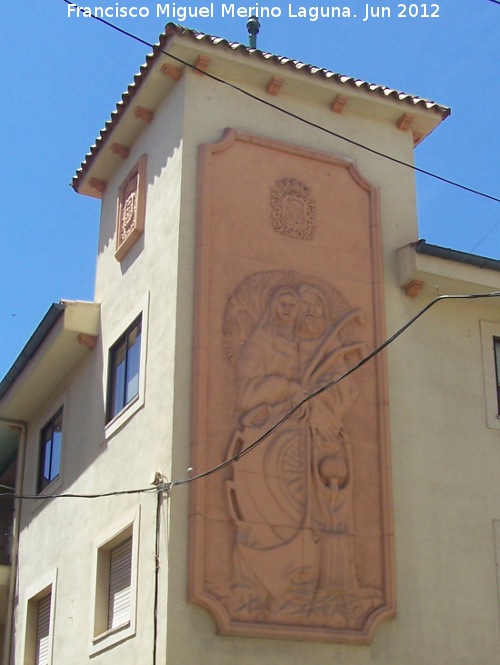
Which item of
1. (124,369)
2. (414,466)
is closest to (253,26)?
(124,369)

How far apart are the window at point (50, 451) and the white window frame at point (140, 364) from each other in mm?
2684

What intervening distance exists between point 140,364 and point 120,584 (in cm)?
312

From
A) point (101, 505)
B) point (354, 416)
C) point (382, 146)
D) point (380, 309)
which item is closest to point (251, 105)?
point (382, 146)

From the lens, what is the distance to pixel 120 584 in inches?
672

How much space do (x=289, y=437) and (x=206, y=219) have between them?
331cm

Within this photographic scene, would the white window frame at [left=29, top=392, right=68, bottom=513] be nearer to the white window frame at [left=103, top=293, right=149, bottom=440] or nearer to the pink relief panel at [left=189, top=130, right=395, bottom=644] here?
the white window frame at [left=103, top=293, right=149, bottom=440]

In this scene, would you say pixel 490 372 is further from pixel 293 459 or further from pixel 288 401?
pixel 293 459

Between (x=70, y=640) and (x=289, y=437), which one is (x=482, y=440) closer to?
(x=289, y=437)

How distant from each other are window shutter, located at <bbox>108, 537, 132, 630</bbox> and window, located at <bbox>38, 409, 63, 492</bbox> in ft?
12.2

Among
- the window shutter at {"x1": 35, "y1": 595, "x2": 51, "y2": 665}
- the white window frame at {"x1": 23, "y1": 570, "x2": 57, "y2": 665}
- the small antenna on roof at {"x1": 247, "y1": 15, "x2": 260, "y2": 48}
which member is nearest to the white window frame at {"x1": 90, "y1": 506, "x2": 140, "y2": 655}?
the white window frame at {"x1": 23, "y1": 570, "x2": 57, "y2": 665}

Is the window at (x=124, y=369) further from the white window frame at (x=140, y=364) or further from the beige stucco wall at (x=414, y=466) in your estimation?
the beige stucco wall at (x=414, y=466)

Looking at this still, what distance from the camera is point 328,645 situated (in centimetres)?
1545

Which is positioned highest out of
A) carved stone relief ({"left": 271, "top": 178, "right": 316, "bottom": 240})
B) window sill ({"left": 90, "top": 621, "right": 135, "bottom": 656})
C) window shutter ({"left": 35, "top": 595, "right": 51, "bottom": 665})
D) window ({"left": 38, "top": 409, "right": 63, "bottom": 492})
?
carved stone relief ({"left": 271, "top": 178, "right": 316, "bottom": 240})

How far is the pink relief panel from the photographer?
607 inches
